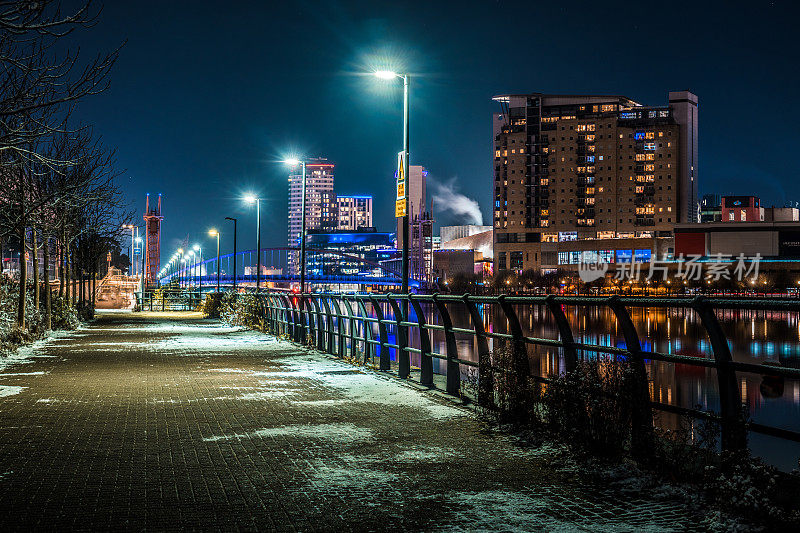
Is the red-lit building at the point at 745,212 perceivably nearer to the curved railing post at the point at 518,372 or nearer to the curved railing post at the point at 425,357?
the curved railing post at the point at 425,357

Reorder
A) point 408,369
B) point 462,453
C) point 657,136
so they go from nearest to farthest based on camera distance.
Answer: point 462,453 < point 408,369 < point 657,136

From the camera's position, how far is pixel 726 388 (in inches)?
236

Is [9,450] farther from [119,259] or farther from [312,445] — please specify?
[119,259]

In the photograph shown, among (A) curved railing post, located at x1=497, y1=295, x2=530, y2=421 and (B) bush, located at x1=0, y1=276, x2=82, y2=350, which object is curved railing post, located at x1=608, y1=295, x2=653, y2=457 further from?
(B) bush, located at x1=0, y1=276, x2=82, y2=350

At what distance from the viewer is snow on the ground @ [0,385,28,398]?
38.3ft

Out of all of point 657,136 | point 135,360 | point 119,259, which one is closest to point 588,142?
point 657,136

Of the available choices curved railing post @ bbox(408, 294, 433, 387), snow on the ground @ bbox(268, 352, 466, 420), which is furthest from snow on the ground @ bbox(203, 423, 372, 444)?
curved railing post @ bbox(408, 294, 433, 387)

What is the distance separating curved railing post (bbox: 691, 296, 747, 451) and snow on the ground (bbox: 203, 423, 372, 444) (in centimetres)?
377

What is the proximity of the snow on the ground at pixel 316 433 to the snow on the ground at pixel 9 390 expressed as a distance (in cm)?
515

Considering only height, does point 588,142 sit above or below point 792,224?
above

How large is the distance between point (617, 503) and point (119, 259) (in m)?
171

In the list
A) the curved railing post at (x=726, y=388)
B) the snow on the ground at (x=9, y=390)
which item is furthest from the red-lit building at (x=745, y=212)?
the curved railing post at (x=726, y=388)

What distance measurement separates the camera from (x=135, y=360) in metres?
18.0

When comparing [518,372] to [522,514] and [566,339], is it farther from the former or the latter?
[522,514]
